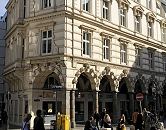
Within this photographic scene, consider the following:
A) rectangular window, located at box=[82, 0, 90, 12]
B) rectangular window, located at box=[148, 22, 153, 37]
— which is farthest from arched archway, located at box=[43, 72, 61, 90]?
rectangular window, located at box=[148, 22, 153, 37]

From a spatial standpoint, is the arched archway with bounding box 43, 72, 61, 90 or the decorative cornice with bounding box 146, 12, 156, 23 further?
the decorative cornice with bounding box 146, 12, 156, 23

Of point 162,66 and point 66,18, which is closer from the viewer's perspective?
point 66,18

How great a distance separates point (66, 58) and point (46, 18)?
174 inches

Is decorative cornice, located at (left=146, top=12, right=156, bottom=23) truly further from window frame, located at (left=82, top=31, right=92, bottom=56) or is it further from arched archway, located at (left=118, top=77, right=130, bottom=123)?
window frame, located at (left=82, top=31, right=92, bottom=56)

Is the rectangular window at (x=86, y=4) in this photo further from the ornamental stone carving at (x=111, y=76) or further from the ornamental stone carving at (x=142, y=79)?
the ornamental stone carving at (x=142, y=79)

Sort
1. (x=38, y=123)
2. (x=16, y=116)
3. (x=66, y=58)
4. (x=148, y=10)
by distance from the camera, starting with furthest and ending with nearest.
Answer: (x=148, y=10), (x=16, y=116), (x=66, y=58), (x=38, y=123)

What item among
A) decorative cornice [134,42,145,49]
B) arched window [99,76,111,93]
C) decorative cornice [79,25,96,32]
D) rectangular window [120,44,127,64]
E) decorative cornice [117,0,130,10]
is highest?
decorative cornice [117,0,130,10]

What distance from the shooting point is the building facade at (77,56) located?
29094 mm

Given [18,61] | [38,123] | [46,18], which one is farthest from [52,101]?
[38,123]

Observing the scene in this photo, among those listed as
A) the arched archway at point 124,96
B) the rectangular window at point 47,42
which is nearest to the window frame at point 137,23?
the arched archway at point 124,96

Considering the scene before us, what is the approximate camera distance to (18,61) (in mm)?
32125

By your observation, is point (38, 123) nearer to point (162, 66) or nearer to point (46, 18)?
point (46, 18)

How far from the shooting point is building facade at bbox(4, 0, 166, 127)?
29.1 metres

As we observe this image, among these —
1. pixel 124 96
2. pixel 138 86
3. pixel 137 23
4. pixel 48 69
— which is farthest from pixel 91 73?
pixel 137 23
